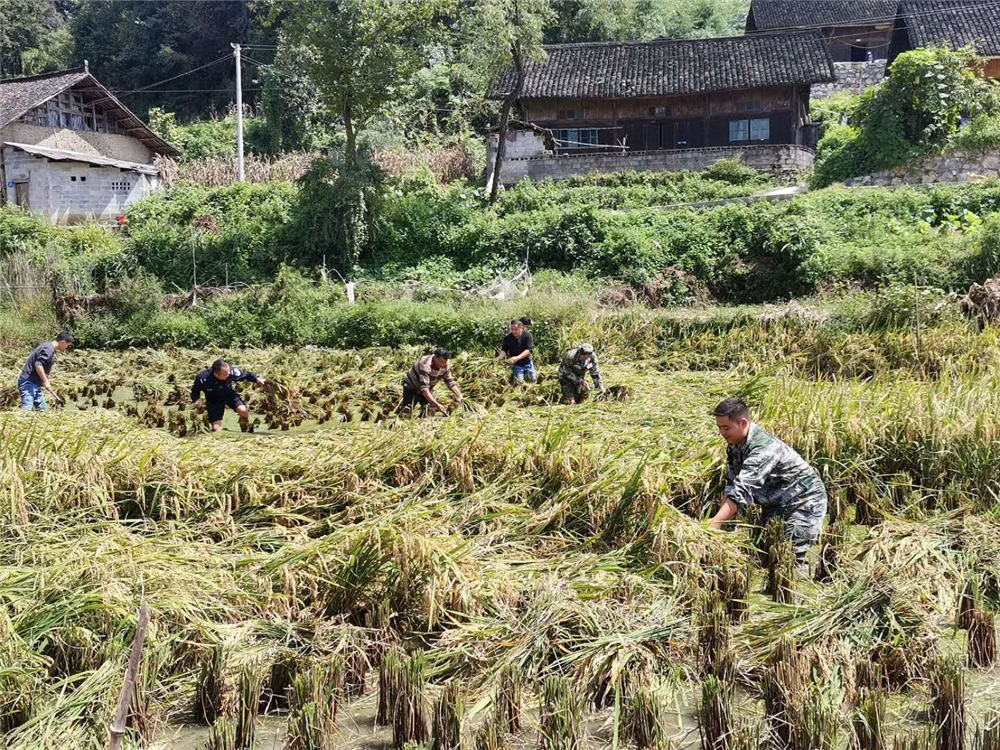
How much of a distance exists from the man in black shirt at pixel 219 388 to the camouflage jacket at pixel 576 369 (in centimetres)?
350

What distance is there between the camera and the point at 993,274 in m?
16.5

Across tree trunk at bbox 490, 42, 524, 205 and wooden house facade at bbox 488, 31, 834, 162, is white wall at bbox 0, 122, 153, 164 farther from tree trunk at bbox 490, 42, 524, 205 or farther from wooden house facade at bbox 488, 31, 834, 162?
tree trunk at bbox 490, 42, 524, 205

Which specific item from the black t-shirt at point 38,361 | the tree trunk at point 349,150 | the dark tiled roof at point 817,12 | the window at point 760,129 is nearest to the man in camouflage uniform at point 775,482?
the black t-shirt at point 38,361

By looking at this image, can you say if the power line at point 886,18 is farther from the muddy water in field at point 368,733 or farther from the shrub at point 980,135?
the muddy water in field at point 368,733

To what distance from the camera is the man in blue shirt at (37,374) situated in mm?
11586

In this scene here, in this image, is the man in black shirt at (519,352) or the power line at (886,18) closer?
the man in black shirt at (519,352)

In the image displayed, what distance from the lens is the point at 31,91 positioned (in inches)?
1158

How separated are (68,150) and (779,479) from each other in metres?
29.0

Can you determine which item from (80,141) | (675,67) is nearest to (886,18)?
(675,67)

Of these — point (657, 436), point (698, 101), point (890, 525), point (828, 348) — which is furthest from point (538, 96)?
point (890, 525)

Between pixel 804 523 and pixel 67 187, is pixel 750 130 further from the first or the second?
pixel 804 523

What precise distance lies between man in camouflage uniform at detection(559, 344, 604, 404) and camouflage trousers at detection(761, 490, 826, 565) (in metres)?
5.42

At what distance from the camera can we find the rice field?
4.44m

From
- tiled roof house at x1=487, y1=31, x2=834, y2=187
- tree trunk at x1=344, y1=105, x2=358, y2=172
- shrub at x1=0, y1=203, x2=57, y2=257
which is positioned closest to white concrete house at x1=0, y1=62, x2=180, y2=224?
shrub at x1=0, y1=203, x2=57, y2=257
